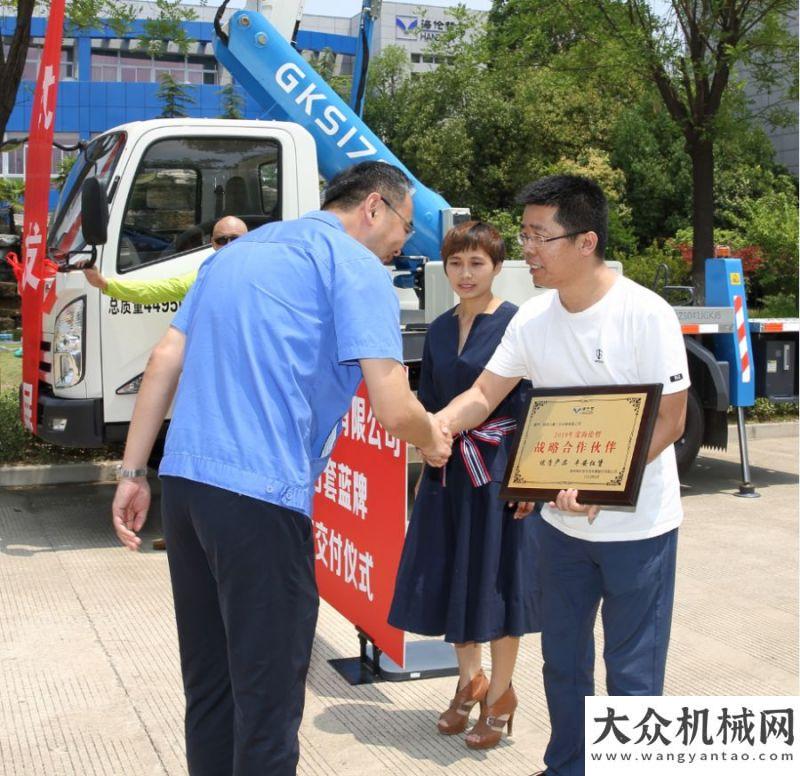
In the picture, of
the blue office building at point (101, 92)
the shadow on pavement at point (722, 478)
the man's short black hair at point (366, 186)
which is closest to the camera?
the man's short black hair at point (366, 186)

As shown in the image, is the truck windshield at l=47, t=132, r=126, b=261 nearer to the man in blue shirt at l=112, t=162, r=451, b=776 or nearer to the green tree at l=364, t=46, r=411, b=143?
the man in blue shirt at l=112, t=162, r=451, b=776

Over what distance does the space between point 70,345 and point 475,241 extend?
3.51 m

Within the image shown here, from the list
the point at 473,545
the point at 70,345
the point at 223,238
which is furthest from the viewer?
the point at 70,345

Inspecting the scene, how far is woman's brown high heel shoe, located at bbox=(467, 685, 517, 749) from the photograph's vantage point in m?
3.86

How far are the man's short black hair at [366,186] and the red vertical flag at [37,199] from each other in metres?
4.27

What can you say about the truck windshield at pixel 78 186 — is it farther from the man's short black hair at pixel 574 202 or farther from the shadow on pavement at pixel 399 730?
the man's short black hair at pixel 574 202

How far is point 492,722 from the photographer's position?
3.88 m

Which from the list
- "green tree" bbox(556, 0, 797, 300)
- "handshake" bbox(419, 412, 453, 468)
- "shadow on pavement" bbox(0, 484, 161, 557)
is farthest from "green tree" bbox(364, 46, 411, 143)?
"handshake" bbox(419, 412, 453, 468)

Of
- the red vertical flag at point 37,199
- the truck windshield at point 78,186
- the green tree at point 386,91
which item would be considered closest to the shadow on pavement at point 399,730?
the red vertical flag at point 37,199

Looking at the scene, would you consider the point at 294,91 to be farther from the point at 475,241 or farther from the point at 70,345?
the point at 475,241

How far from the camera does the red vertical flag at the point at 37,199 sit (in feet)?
21.6

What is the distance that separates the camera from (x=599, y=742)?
2.84m

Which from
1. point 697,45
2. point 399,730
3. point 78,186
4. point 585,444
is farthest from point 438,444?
point 697,45

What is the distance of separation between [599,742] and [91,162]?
5.60 meters
